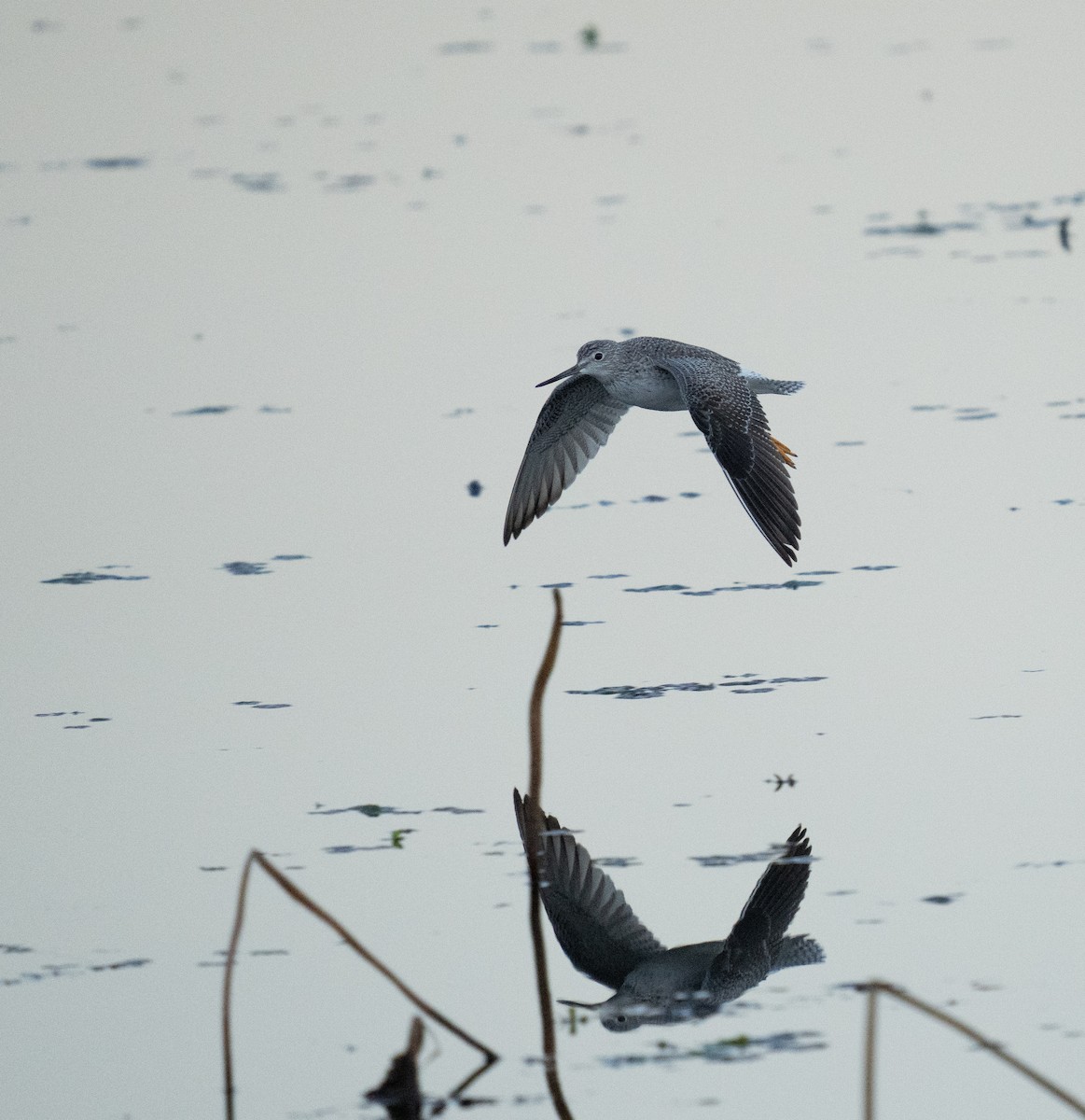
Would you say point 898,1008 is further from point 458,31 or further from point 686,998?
point 458,31

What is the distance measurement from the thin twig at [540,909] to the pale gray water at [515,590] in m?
0.05

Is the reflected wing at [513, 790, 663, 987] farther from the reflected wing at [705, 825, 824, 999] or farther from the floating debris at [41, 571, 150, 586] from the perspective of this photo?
the floating debris at [41, 571, 150, 586]

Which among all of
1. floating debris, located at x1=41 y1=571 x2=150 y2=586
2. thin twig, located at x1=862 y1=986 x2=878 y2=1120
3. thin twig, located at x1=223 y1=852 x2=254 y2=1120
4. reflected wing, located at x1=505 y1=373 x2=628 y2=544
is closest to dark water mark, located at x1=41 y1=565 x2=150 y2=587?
floating debris, located at x1=41 y1=571 x2=150 y2=586

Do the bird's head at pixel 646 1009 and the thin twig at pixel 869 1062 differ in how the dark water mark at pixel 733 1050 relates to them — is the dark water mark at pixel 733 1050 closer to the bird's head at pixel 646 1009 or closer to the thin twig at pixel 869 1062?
the bird's head at pixel 646 1009

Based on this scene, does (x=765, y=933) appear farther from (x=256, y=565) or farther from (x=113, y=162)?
(x=113, y=162)

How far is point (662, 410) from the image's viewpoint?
28.8 feet

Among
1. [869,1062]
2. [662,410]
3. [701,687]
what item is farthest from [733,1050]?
[662,410]

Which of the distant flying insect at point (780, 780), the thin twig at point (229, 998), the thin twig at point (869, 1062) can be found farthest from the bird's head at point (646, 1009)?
the distant flying insect at point (780, 780)

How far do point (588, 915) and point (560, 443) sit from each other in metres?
3.52

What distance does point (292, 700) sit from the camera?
7191 mm

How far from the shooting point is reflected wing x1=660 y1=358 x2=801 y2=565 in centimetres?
741

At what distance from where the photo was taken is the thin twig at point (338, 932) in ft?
15.1

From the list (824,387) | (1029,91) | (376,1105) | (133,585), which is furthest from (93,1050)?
(1029,91)

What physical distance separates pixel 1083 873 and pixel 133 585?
3.96 m
